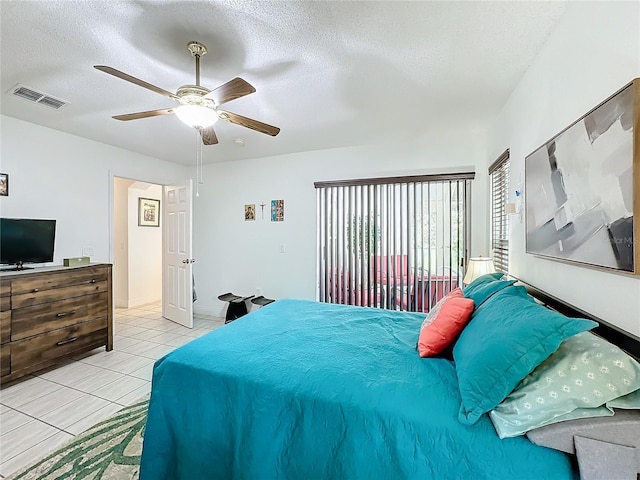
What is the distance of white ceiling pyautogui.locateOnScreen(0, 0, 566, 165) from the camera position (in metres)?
1.56

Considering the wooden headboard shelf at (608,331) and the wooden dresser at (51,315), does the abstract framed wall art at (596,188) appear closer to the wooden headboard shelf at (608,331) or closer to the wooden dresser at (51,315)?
the wooden headboard shelf at (608,331)

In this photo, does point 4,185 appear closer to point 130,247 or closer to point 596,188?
point 130,247

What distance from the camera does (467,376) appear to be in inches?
44.7

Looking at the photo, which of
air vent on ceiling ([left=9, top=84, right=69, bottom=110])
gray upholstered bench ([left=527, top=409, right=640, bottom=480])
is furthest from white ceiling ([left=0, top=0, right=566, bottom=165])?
gray upholstered bench ([left=527, top=409, right=640, bottom=480])

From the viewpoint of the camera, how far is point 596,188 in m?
1.22

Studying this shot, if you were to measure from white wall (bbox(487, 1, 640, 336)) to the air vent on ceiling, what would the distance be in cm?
375

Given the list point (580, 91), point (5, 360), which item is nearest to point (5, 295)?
point (5, 360)

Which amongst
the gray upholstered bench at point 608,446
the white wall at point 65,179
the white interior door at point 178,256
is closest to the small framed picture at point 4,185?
the white wall at point 65,179

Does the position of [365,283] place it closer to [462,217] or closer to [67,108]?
[462,217]

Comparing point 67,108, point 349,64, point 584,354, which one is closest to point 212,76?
point 349,64

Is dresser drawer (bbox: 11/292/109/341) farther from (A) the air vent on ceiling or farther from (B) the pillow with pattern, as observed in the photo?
(B) the pillow with pattern

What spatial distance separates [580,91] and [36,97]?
12.8ft

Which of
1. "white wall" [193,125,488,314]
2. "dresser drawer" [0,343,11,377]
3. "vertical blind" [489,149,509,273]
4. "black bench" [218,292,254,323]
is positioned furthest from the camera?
"black bench" [218,292,254,323]

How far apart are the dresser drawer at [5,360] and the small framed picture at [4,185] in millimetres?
1525
